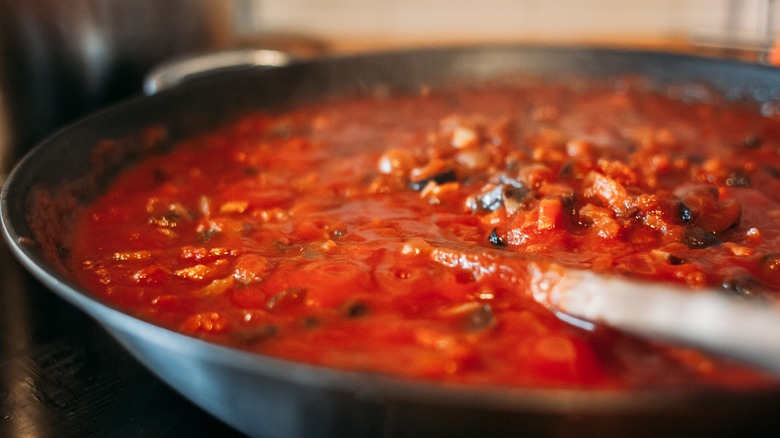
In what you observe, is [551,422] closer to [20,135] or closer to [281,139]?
[281,139]

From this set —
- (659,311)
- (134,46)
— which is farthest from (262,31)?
(659,311)

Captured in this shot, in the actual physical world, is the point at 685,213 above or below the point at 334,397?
below

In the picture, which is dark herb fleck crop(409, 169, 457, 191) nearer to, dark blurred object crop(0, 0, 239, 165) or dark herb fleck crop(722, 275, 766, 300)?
dark herb fleck crop(722, 275, 766, 300)

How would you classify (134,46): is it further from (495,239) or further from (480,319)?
(480,319)

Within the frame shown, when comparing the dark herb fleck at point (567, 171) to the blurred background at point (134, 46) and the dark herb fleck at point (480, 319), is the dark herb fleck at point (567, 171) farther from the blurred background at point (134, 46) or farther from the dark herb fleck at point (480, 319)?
the blurred background at point (134, 46)

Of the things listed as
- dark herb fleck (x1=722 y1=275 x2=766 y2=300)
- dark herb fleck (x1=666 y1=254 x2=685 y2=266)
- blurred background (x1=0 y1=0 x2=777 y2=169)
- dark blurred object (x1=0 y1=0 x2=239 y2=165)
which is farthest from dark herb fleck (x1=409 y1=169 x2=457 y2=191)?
dark blurred object (x1=0 y1=0 x2=239 y2=165)

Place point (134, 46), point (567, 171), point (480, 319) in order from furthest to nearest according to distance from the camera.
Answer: point (134, 46) < point (567, 171) < point (480, 319)
